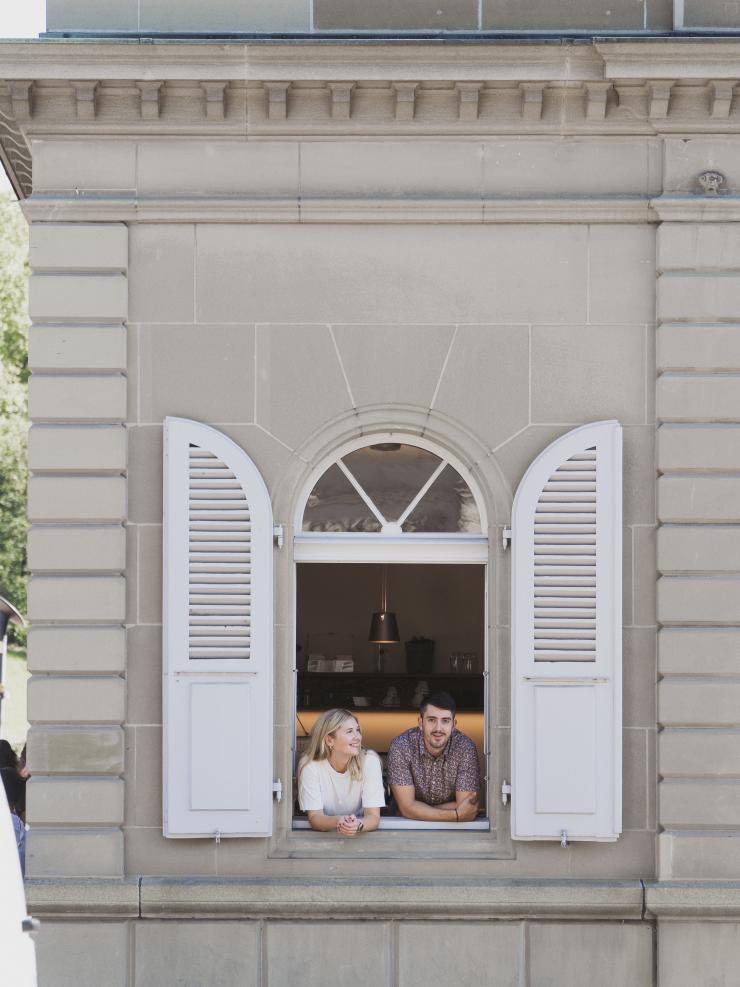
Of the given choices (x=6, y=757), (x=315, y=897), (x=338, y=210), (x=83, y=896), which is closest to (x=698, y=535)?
(x=338, y=210)

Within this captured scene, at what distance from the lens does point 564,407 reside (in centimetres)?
888

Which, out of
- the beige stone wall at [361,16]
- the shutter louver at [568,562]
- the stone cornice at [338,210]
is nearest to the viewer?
the shutter louver at [568,562]

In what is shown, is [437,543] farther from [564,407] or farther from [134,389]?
[134,389]

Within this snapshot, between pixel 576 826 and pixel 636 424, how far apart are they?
2.51 meters

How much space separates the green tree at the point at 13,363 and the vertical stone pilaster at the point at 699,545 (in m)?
23.5

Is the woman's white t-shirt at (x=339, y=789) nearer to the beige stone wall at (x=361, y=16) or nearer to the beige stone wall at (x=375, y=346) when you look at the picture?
the beige stone wall at (x=375, y=346)

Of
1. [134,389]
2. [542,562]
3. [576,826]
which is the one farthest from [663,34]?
[576,826]

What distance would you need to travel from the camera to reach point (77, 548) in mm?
8773

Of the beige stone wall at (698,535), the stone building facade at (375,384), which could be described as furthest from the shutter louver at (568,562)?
the beige stone wall at (698,535)

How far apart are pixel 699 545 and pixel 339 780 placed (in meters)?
2.68

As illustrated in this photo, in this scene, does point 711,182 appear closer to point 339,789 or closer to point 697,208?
point 697,208

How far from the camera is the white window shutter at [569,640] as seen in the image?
8.62m

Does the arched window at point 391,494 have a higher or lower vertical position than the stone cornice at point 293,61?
lower

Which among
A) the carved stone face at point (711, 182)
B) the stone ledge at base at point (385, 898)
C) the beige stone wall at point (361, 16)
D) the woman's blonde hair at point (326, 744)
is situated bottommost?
the stone ledge at base at point (385, 898)
